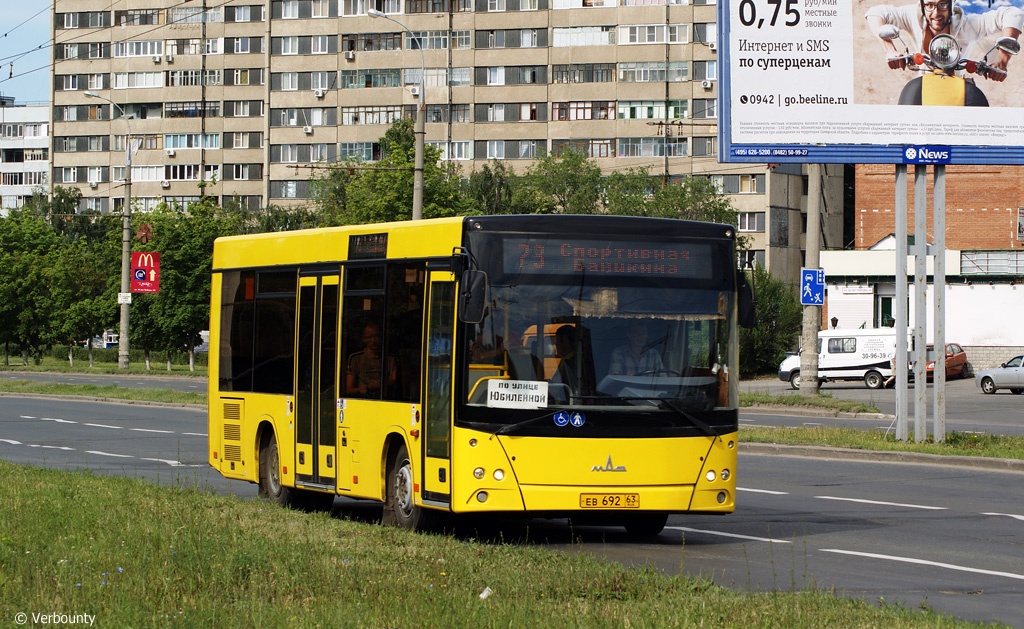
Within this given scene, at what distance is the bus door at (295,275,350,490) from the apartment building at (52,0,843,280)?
269 ft

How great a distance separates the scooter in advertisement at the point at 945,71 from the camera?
25297 millimetres

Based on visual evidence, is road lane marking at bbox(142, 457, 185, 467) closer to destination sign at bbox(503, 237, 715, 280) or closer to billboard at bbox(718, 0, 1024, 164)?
billboard at bbox(718, 0, 1024, 164)

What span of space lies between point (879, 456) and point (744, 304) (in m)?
11.5

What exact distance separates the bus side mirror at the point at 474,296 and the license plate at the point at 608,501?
1751 mm

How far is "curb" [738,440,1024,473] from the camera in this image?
22.9 m

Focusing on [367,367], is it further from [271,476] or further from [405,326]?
[271,476]

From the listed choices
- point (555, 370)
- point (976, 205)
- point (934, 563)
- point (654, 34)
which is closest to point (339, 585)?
point (555, 370)

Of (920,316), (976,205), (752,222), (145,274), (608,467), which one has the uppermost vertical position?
(752,222)

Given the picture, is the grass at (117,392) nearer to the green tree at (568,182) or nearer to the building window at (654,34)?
the green tree at (568,182)

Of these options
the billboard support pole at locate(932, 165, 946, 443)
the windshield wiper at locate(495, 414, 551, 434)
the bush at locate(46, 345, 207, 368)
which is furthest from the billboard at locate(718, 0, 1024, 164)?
the bush at locate(46, 345, 207, 368)

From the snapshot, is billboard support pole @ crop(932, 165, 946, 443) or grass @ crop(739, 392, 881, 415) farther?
grass @ crop(739, 392, 881, 415)

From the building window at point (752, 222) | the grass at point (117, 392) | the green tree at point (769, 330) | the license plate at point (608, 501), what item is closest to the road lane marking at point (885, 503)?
the license plate at point (608, 501)

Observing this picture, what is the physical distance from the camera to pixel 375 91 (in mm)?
111375

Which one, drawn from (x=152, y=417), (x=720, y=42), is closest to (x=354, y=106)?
(x=152, y=417)
